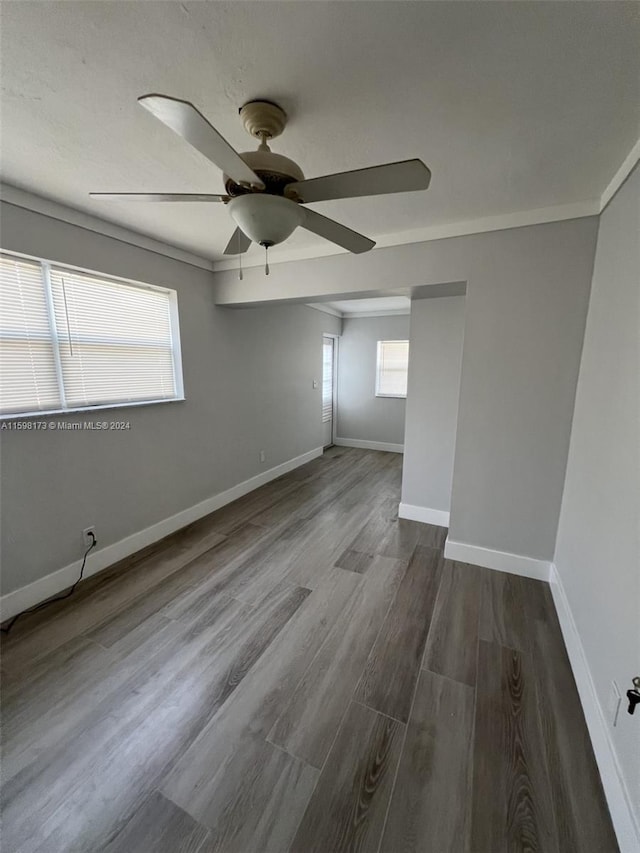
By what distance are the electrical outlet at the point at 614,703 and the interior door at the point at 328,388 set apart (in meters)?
4.75

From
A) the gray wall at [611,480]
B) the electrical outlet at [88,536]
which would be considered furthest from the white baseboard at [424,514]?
the electrical outlet at [88,536]

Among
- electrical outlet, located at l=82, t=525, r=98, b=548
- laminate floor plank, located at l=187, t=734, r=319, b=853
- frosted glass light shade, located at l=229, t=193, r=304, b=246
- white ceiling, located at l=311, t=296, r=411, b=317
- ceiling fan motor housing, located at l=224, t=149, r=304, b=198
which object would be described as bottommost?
laminate floor plank, located at l=187, t=734, r=319, b=853

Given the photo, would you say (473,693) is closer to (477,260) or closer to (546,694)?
(546,694)

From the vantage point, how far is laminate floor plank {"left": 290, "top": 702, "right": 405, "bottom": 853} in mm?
1085

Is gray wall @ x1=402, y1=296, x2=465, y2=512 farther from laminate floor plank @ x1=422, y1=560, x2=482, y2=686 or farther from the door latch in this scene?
the door latch

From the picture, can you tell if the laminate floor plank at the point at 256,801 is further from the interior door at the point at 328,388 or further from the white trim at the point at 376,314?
the white trim at the point at 376,314

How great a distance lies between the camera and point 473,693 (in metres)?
1.57

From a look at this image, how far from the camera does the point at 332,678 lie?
1.64 metres

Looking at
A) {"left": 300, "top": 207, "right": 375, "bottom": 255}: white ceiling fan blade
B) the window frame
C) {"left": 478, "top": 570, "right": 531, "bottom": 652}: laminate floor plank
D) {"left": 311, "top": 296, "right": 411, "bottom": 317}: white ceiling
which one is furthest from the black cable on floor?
the window frame

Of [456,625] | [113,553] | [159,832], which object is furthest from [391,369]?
[159,832]

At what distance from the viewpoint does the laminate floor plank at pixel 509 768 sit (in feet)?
3.58

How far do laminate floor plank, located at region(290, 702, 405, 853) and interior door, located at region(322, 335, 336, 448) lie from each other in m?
4.55

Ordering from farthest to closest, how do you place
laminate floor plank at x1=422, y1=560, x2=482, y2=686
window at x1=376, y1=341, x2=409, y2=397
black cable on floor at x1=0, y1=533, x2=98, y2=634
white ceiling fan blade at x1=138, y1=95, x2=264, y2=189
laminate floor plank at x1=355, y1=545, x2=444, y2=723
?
window at x1=376, y1=341, x2=409, y2=397
black cable on floor at x1=0, y1=533, x2=98, y2=634
laminate floor plank at x1=422, y1=560, x2=482, y2=686
laminate floor plank at x1=355, y1=545, x2=444, y2=723
white ceiling fan blade at x1=138, y1=95, x2=264, y2=189

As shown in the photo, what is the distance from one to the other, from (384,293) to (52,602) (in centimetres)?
311
